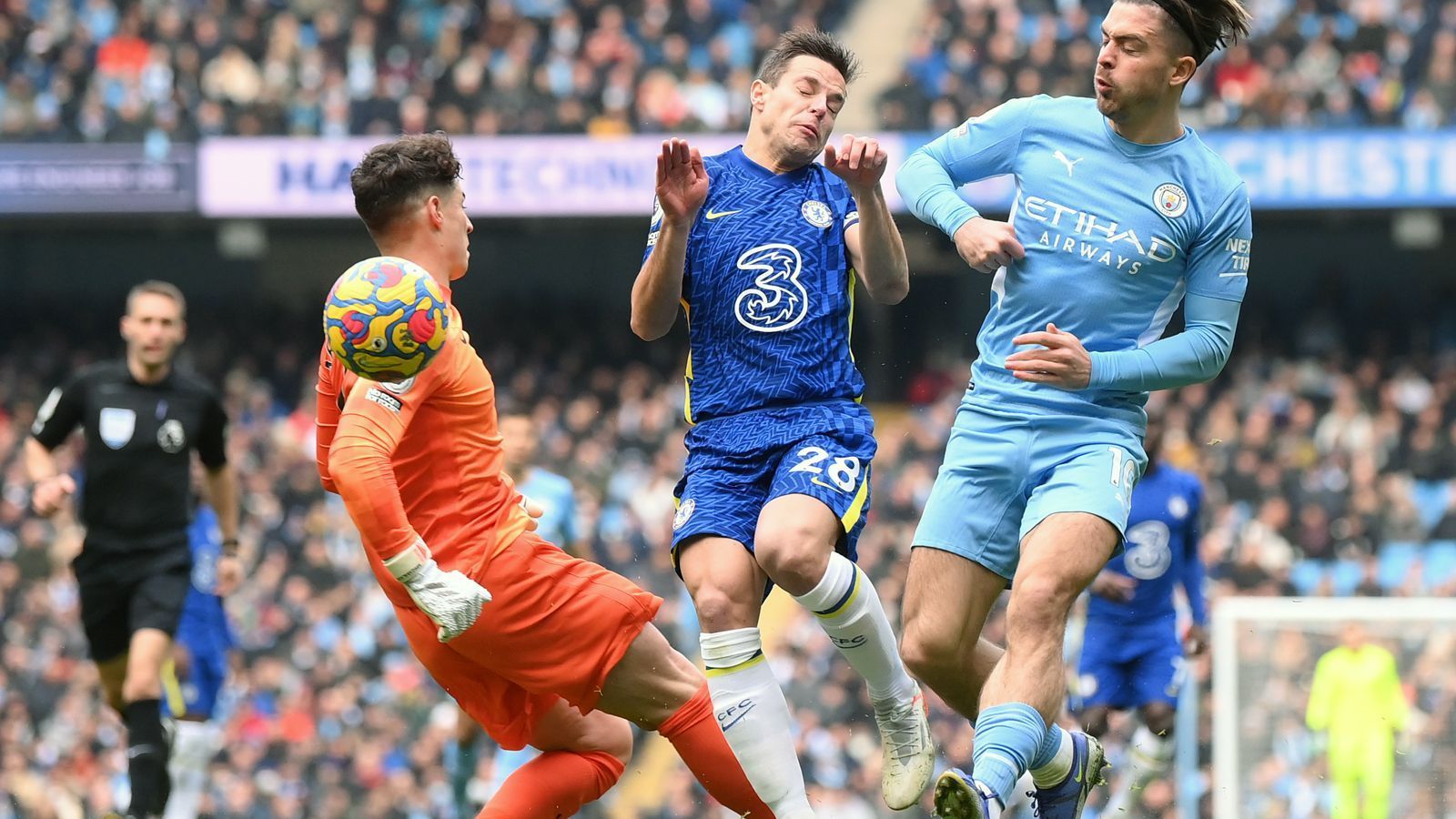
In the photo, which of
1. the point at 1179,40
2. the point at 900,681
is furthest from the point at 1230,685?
the point at 1179,40

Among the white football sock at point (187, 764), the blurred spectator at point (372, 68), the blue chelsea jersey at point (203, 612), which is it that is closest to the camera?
the blue chelsea jersey at point (203, 612)

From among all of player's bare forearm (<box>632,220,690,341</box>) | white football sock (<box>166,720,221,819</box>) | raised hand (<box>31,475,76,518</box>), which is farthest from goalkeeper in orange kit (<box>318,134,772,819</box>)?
white football sock (<box>166,720,221,819</box>)

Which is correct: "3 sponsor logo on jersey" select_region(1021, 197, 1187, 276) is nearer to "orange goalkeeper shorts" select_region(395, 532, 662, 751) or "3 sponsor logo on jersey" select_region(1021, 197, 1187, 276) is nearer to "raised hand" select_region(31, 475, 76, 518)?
"orange goalkeeper shorts" select_region(395, 532, 662, 751)

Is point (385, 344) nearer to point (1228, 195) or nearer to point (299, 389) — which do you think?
point (1228, 195)

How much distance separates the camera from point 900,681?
6293 mm

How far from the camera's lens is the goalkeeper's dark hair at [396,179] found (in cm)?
567

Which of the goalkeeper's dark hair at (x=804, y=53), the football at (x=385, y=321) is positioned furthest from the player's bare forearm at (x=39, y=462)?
the goalkeeper's dark hair at (x=804, y=53)

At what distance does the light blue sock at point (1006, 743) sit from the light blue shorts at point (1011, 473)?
23.6 inches

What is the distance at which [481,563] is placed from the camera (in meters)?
5.62

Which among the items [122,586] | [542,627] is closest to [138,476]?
[122,586]

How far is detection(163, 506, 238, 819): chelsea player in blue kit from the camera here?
9.20 m

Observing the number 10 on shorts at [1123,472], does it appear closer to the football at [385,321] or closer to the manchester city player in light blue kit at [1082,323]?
the manchester city player in light blue kit at [1082,323]

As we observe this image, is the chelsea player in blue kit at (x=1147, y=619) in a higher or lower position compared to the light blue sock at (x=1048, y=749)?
lower

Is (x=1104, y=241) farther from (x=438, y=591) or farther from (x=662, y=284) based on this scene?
(x=438, y=591)
